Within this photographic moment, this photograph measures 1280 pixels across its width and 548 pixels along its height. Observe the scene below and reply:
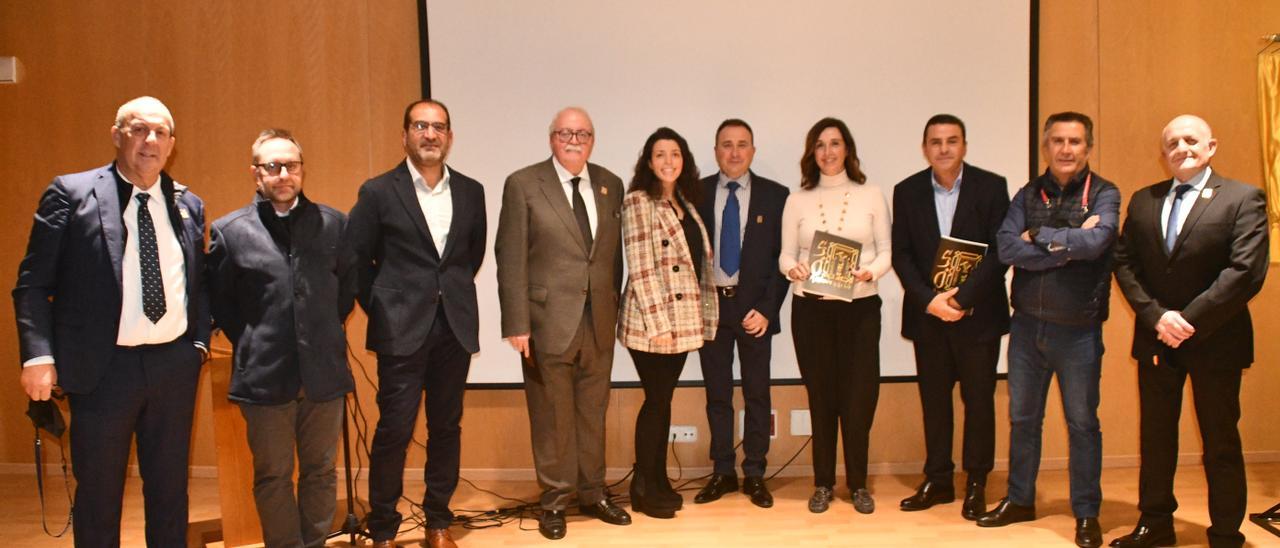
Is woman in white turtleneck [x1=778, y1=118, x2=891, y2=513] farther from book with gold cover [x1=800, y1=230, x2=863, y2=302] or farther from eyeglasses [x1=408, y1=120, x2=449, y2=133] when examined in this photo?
eyeglasses [x1=408, y1=120, x2=449, y2=133]

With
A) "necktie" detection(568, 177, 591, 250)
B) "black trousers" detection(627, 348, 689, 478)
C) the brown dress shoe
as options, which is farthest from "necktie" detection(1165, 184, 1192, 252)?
the brown dress shoe

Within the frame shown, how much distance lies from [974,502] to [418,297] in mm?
2627

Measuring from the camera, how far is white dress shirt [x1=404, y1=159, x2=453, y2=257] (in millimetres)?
3531

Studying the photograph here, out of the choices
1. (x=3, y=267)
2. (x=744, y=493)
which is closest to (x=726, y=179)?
(x=744, y=493)

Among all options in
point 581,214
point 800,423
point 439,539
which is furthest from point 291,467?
point 800,423

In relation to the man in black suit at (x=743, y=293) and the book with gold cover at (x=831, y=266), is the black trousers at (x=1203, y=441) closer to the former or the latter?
the book with gold cover at (x=831, y=266)

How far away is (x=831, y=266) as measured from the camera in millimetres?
3838

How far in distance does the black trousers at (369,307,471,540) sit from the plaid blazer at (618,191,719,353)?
0.77 metres

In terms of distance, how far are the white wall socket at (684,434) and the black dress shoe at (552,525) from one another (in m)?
1.06

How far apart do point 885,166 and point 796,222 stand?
93cm

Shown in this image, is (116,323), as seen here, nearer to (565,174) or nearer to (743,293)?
(565,174)

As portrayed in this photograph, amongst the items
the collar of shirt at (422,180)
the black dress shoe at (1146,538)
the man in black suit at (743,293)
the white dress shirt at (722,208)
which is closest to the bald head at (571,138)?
the collar of shirt at (422,180)

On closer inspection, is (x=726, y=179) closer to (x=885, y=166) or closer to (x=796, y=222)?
(x=796, y=222)

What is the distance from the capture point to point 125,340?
2.77m
